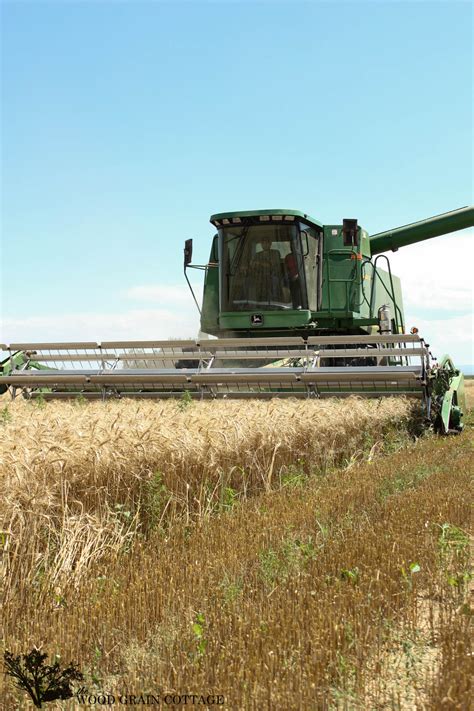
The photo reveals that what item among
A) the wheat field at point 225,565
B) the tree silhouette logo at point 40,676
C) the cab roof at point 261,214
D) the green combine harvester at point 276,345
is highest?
the cab roof at point 261,214

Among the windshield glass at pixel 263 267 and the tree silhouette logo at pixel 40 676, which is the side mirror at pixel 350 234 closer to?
the windshield glass at pixel 263 267

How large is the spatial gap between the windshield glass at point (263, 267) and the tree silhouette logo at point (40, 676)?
719 centimetres

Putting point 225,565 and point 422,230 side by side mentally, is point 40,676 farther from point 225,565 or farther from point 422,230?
point 422,230

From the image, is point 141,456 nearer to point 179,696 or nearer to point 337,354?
point 179,696

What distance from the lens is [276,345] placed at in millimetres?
8305

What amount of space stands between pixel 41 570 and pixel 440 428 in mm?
5203

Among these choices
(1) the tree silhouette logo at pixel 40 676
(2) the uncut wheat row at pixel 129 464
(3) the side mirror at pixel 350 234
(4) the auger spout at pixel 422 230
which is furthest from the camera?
(4) the auger spout at pixel 422 230

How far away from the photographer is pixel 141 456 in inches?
164

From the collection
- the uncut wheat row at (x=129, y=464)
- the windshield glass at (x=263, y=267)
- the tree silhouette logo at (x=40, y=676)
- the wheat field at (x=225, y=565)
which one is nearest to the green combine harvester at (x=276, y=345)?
the windshield glass at (x=263, y=267)

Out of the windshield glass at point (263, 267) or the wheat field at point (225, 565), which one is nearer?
the wheat field at point (225, 565)

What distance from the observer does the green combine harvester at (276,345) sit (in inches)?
301

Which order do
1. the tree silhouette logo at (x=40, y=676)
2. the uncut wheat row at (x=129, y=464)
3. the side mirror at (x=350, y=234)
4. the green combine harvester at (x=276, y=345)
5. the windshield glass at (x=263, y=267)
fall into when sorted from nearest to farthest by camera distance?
the tree silhouette logo at (x=40, y=676), the uncut wheat row at (x=129, y=464), the green combine harvester at (x=276, y=345), the side mirror at (x=350, y=234), the windshield glass at (x=263, y=267)

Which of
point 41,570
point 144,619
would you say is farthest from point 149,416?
point 144,619

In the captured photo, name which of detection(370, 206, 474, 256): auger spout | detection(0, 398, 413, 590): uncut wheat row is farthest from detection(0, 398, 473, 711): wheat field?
detection(370, 206, 474, 256): auger spout
